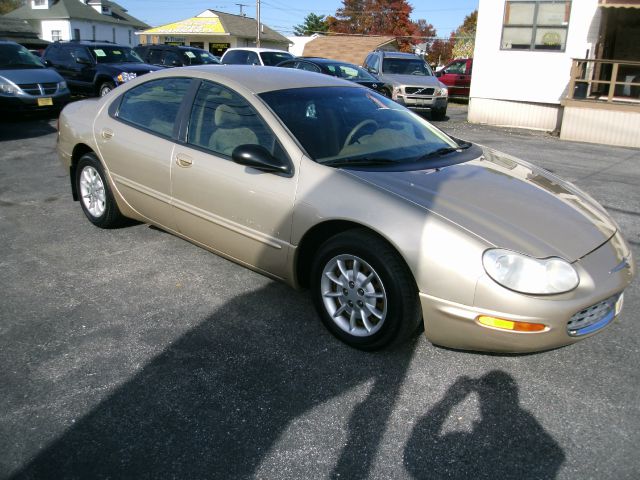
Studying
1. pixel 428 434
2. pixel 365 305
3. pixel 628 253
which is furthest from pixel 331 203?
pixel 628 253

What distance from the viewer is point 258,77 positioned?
13.2 ft

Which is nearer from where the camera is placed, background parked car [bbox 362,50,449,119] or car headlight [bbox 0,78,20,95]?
car headlight [bbox 0,78,20,95]

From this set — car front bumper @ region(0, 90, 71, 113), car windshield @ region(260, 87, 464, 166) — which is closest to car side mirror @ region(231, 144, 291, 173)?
car windshield @ region(260, 87, 464, 166)

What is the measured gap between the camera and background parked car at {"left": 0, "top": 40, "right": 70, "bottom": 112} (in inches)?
442

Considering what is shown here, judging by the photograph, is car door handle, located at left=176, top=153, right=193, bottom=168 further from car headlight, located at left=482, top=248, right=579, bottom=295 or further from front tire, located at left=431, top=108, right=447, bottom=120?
front tire, located at left=431, top=108, right=447, bottom=120

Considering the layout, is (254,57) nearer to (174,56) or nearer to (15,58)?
(174,56)

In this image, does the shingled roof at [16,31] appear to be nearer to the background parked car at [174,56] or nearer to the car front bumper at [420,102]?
the background parked car at [174,56]

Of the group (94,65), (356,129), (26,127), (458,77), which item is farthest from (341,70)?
(356,129)

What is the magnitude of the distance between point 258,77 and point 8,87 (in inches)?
372

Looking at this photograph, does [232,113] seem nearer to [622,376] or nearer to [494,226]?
[494,226]

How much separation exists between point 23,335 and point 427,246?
2418mm

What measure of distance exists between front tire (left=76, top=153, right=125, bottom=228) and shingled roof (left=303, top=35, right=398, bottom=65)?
3681 cm

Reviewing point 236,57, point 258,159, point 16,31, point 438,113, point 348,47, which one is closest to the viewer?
point 258,159

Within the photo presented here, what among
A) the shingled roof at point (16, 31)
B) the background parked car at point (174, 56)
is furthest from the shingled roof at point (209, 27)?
the background parked car at point (174, 56)
